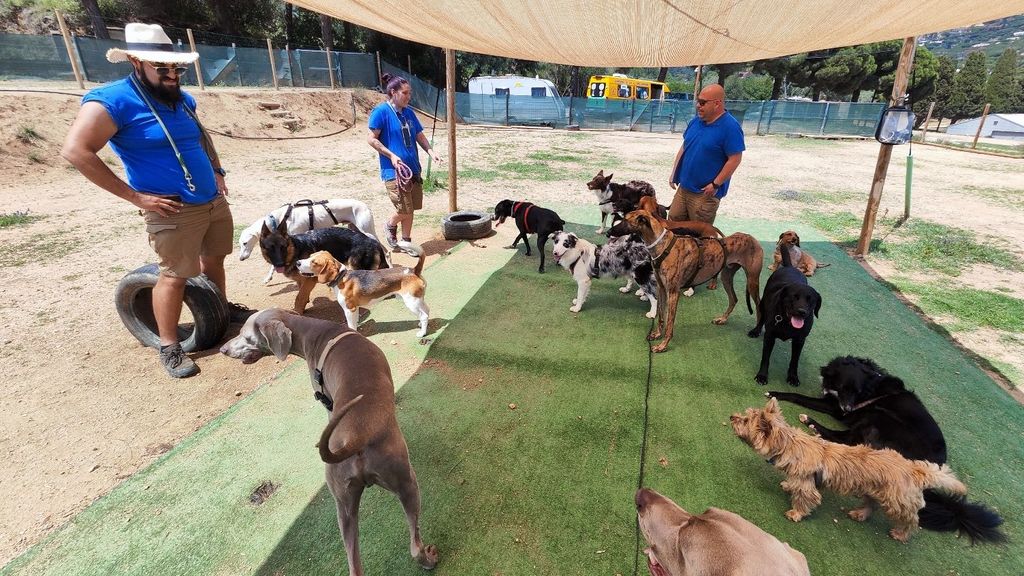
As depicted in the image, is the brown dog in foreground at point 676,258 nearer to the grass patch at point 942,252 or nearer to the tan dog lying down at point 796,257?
the tan dog lying down at point 796,257

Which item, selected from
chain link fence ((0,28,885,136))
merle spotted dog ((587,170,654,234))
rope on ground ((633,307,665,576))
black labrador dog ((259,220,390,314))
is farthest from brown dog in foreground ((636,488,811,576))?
chain link fence ((0,28,885,136))

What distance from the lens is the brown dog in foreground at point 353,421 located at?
193 centimetres

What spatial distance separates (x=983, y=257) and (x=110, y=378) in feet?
38.0

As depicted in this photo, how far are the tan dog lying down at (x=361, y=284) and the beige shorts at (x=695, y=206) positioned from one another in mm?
3280

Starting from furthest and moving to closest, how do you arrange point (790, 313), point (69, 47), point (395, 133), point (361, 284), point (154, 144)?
point (69, 47) → point (395, 133) → point (361, 284) → point (790, 313) → point (154, 144)

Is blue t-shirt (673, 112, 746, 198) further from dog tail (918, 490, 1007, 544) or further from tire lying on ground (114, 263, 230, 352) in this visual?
tire lying on ground (114, 263, 230, 352)

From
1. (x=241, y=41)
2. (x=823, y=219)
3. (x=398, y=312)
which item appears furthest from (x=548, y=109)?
(x=398, y=312)

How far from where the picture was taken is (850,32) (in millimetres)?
4188

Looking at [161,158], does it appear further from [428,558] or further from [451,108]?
[451,108]

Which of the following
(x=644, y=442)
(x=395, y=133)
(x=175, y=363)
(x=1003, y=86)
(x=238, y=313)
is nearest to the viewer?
Answer: (x=644, y=442)

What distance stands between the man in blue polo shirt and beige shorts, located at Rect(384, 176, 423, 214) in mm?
3486

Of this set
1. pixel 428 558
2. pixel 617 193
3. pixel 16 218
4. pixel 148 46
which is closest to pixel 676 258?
pixel 428 558

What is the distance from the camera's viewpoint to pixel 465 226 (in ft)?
23.0

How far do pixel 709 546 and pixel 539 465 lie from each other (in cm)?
142
